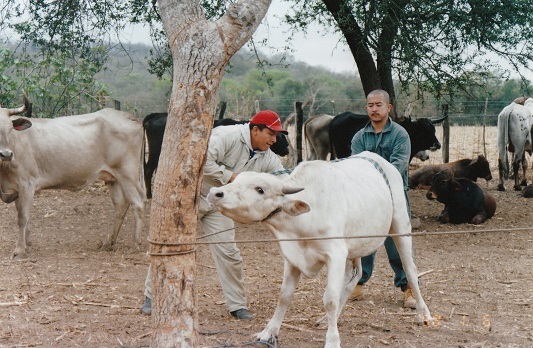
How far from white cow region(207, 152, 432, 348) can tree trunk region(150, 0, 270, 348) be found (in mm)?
280

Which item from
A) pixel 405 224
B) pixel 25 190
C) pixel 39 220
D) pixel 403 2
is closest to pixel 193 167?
pixel 405 224

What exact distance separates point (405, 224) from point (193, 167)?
2.41 meters

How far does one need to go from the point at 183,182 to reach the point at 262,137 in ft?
→ 5.07

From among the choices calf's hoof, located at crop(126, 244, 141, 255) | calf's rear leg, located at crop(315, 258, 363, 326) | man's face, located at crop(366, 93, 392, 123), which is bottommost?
calf's hoof, located at crop(126, 244, 141, 255)

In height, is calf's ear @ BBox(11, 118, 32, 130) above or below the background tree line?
below

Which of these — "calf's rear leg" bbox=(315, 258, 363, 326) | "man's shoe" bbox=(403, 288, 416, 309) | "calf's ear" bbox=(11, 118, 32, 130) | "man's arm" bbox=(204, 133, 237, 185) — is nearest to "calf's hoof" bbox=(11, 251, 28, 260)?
"calf's ear" bbox=(11, 118, 32, 130)

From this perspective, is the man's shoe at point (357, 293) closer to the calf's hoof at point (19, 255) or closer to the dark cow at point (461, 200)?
the calf's hoof at point (19, 255)

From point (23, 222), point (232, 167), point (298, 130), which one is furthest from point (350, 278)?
point (298, 130)

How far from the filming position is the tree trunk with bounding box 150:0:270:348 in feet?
14.1

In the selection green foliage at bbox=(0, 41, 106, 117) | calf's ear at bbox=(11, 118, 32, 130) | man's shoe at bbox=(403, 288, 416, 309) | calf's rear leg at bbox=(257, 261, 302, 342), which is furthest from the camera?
green foliage at bbox=(0, 41, 106, 117)

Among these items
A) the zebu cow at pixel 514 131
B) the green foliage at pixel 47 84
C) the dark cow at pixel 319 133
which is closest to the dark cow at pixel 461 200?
the zebu cow at pixel 514 131

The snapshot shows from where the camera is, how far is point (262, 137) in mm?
5734

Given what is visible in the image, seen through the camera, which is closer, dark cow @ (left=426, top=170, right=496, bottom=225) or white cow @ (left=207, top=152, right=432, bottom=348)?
white cow @ (left=207, top=152, right=432, bottom=348)

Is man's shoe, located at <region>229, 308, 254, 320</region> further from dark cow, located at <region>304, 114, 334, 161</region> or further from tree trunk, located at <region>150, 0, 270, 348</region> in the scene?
dark cow, located at <region>304, 114, 334, 161</region>
